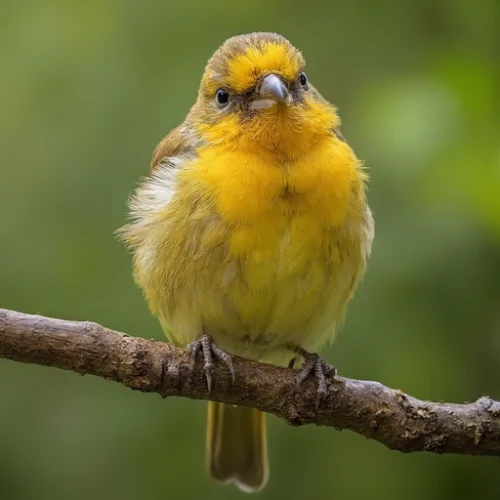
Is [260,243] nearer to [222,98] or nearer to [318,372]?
[318,372]

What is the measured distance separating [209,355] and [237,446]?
1.23m

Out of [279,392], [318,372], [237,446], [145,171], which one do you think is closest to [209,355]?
[279,392]

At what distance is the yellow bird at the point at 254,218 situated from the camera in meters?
4.32

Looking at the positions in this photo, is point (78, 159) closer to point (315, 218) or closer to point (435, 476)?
point (315, 218)

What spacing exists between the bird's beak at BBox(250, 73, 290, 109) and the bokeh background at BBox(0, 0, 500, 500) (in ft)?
1.30

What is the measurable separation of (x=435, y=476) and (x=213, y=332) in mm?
1209

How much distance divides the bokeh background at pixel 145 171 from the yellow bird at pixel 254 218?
0.81ft

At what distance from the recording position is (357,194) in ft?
15.0

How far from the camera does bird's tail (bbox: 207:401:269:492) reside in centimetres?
513

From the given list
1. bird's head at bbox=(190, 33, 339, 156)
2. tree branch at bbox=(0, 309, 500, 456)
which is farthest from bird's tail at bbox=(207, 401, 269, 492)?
bird's head at bbox=(190, 33, 339, 156)

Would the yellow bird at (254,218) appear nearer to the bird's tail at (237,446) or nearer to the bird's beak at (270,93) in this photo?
the bird's beak at (270,93)

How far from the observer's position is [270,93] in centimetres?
448

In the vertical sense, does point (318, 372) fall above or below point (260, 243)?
below

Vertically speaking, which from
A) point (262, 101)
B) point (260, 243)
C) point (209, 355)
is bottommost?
point (209, 355)
